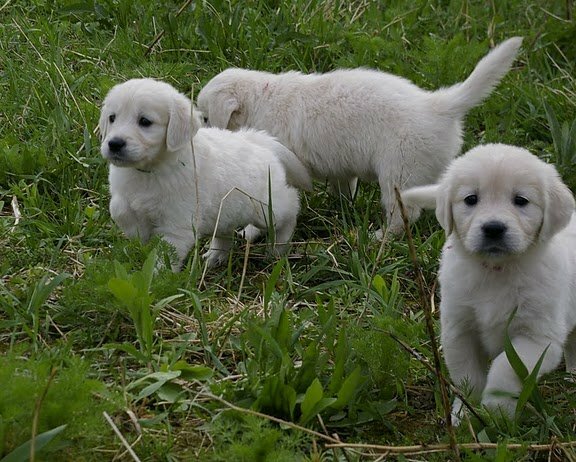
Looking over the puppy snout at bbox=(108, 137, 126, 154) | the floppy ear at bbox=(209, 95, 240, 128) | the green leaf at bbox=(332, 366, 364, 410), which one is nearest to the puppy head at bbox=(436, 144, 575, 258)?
the green leaf at bbox=(332, 366, 364, 410)

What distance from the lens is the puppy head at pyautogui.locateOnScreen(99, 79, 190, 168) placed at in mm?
5184

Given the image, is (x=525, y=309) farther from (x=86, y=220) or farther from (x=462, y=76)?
(x=462, y=76)

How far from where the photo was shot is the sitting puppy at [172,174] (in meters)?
5.25

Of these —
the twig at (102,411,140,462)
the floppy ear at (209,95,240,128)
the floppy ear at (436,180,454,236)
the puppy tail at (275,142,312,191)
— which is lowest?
the puppy tail at (275,142,312,191)

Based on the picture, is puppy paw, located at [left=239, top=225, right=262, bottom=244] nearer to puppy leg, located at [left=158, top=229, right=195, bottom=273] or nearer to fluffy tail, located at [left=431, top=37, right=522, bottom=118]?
puppy leg, located at [left=158, top=229, right=195, bottom=273]

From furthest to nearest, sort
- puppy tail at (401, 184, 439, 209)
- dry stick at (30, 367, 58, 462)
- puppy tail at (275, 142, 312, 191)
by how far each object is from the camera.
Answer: puppy tail at (275, 142, 312, 191) → puppy tail at (401, 184, 439, 209) → dry stick at (30, 367, 58, 462)

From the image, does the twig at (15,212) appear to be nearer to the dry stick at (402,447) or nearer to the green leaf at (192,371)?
the green leaf at (192,371)

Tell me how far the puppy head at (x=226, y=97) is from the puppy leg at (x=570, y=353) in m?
2.71

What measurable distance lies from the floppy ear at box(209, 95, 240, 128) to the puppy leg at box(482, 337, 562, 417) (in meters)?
3.05

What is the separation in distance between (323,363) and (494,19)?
5077 mm

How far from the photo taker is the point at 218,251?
227 inches

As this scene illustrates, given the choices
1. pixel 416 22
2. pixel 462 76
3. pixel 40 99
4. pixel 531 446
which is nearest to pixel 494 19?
pixel 416 22

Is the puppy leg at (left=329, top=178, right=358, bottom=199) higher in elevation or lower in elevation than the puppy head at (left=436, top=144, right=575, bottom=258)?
lower

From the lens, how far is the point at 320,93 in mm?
6473
